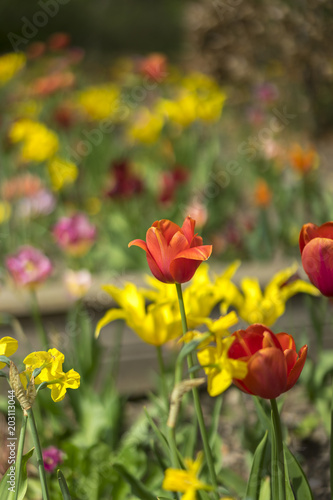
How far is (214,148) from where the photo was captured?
234 centimetres

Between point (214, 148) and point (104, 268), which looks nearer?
point (104, 268)

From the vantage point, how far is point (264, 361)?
0.53 meters

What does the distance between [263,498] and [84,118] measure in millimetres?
2152

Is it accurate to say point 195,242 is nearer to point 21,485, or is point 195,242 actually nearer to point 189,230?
point 189,230

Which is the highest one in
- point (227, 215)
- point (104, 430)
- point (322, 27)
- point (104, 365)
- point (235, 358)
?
point (235, 358)

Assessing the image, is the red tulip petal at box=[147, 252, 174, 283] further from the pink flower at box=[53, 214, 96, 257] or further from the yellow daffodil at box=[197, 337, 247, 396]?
the pink flower at box=[53, 214, 96, 257]

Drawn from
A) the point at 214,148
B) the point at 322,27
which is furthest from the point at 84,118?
the point at 322,27

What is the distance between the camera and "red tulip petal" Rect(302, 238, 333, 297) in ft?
1.99

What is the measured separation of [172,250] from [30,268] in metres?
0.62

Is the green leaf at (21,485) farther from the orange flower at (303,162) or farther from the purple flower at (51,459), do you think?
the orange flower at (303,162)

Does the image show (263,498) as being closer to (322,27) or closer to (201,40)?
(322,27)

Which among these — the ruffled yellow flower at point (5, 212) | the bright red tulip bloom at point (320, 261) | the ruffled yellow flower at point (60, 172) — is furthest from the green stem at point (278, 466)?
the ruffled yellow flower at point (5, 212)

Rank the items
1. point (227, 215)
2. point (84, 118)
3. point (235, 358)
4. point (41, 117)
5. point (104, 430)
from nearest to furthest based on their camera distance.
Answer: point (235, 358), point (104, 430), point (227, 215), point (84, 118), point (41, 117)

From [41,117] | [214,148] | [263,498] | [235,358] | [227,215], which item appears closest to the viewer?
[235,358]
